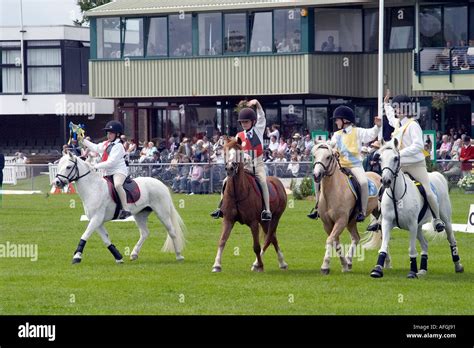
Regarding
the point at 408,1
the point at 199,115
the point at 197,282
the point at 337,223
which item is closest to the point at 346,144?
the point at 337,223

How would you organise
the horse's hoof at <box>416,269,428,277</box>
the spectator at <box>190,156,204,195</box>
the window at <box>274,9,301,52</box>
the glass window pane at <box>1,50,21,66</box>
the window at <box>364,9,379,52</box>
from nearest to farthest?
the horse's hoof at <box>416,269,428,277</box>
the spectator at <box>190,156,204,195</box>
the window at <box>274,9,301,52</box>
the window at <box>364,9,379,52</box>
the glass window pane at <box>1,50,21,66</box>

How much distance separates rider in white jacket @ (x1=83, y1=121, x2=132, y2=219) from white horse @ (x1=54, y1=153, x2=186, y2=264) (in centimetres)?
17

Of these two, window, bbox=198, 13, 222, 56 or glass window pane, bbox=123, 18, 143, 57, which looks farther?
glass window pane, bbox=123, 18, 143, 57

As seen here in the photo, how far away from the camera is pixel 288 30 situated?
156 ft

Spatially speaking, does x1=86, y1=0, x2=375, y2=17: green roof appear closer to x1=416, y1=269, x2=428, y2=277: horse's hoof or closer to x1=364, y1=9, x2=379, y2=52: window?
x1=364, y1=9, x2=379, y2=52: window

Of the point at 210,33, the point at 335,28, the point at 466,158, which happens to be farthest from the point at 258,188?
the point at 210,33

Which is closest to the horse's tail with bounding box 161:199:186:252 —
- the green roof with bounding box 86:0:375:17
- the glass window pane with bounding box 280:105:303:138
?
the green roof with bounding box 86:0:375:17

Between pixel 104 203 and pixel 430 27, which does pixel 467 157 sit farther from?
pixel 104 203

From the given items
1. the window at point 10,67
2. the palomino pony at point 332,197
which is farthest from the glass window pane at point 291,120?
the palomino pony at point 332,197

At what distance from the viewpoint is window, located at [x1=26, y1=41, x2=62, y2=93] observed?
196 ft

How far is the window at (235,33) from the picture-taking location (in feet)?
160

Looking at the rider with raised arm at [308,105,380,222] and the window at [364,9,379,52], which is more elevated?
the window at [364,9,379,52]

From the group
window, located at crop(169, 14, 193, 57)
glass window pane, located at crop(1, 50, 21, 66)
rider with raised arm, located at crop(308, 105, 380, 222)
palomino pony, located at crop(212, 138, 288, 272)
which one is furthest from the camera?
glass window pane, located at crop(1, 50, 21, 66)
